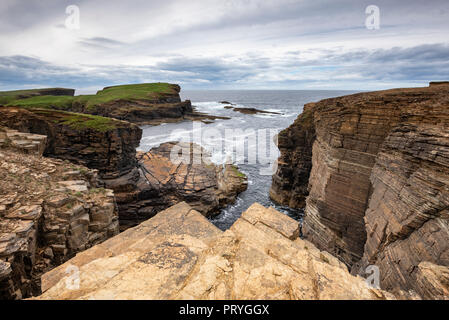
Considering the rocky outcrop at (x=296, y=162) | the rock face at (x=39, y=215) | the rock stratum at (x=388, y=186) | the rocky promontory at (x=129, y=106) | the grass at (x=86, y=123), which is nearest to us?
the rock face at (x=39, y=215)

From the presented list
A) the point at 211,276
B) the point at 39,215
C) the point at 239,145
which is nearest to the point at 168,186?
the point at 39,215

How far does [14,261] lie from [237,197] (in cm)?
2011

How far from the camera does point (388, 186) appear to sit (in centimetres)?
965

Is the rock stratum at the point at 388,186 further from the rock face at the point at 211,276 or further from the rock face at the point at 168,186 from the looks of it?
the rock face at the point at 168,186

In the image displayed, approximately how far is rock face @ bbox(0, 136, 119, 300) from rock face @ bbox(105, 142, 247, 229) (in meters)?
7.76

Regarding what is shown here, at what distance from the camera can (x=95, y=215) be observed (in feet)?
30.3

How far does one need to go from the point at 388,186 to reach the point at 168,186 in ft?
56.4

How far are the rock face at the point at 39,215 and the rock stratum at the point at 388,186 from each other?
11.1 meters

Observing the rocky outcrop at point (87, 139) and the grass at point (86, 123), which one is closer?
the rocky outcrop at point (87, 139)

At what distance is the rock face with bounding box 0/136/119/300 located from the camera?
240 inches

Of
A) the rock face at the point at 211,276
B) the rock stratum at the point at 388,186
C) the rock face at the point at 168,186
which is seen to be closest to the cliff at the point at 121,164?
the rock face at the point at 168,186

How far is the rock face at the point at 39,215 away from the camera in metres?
6.09
